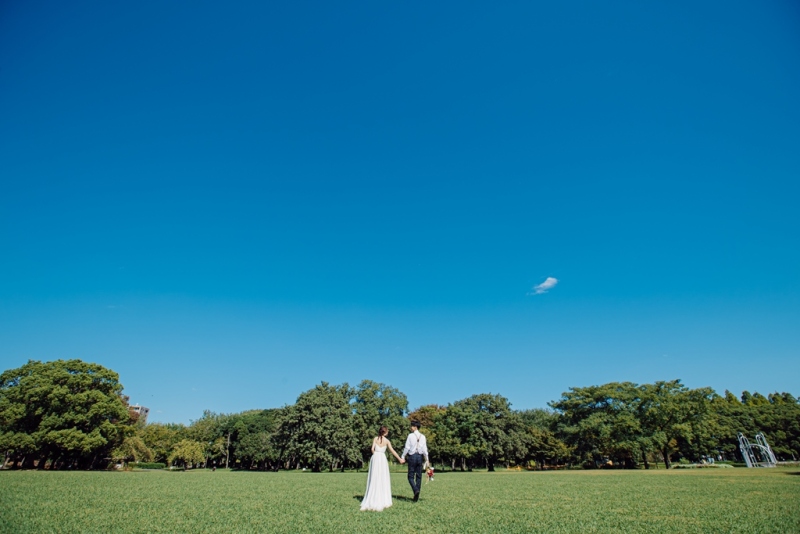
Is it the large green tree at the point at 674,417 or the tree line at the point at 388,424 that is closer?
the tree line at the point at 388,424

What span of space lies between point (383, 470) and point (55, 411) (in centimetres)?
4882

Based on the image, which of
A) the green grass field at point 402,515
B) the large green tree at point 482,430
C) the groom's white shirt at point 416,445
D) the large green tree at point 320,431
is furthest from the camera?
the large green tree at point 482,430

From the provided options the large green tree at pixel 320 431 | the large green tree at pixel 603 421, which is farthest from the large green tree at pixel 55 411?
the large green tree at pixel 603 421

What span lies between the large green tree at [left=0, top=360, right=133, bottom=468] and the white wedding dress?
46.3 m

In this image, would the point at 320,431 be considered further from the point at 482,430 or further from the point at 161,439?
the point at 161,439

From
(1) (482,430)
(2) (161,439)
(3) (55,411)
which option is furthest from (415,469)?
(2) (161,439)

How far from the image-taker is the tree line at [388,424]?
41.2 m

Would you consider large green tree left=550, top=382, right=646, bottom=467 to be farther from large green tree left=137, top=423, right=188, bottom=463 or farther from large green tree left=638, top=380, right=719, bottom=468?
large green tree left=137, top=423, right=188, bottom=463

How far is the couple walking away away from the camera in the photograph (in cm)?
1027

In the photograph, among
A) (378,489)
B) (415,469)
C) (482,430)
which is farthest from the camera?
(482,430)

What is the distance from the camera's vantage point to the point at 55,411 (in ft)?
137

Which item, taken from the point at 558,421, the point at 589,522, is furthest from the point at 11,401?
the point at 558,421

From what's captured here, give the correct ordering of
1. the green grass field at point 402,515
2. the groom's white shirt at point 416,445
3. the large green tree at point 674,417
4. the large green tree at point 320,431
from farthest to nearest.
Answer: the large green tree at point 320,431 → the large green tree at point 674,417 → the groom's white shirt at point 416,445 → the green grass field at point 402,515

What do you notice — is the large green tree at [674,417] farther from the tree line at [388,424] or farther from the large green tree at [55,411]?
the large green tree at [55,411]
